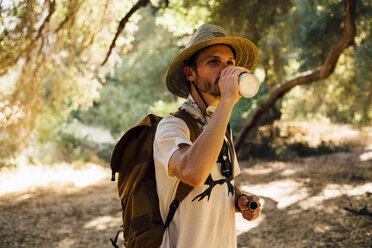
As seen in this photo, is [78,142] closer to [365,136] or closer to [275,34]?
[275,34]

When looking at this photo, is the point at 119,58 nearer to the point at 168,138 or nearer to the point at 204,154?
the point at 168,138

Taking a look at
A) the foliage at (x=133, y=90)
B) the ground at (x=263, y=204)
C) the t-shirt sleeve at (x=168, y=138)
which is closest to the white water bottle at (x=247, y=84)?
the t-shirt sleeve at (x=168, y=138)

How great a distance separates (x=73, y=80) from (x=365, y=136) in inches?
454

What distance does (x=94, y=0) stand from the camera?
19.3ft

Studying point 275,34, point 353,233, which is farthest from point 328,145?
point 353,233

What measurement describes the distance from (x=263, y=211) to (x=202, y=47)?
506cm

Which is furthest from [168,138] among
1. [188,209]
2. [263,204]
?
[263,204]

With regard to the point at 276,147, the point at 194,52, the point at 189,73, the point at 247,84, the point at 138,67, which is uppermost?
the point at 138,67

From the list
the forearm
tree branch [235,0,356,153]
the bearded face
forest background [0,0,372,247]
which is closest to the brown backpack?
the bearded face

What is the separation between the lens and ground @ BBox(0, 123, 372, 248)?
5.13 meters

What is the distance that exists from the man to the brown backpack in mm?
41

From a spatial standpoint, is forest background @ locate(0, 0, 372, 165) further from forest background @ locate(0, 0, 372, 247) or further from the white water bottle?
the white water bottle

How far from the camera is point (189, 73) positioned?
76.9 inches

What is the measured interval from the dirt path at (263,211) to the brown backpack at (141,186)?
374 centimetres
